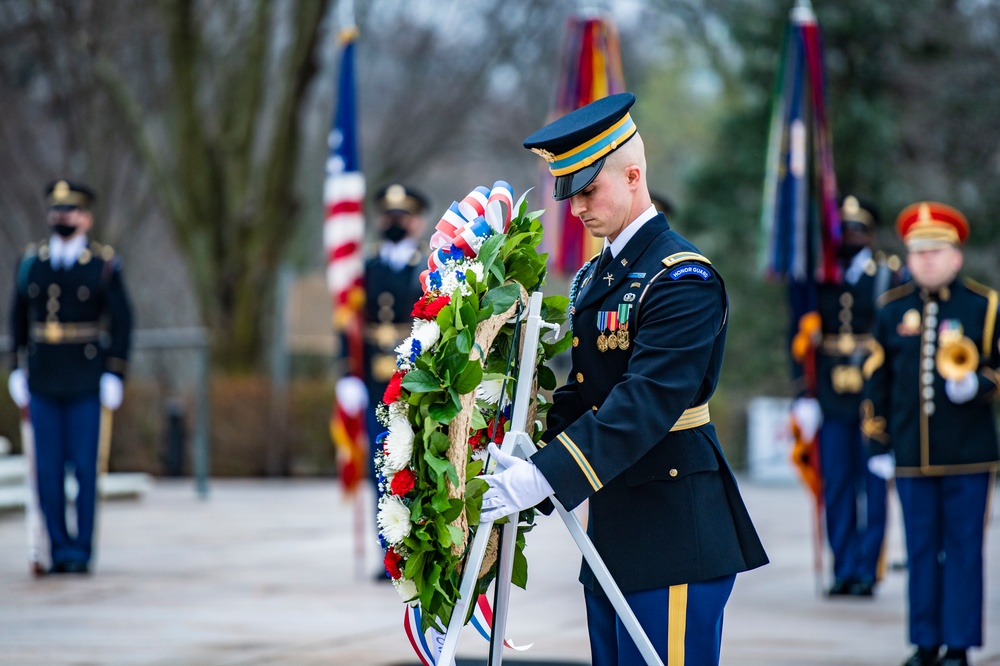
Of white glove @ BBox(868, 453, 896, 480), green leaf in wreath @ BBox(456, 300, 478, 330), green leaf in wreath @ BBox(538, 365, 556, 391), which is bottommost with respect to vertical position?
white glove @ BBox(868, 453, 896, 480)

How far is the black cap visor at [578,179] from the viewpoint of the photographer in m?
3.53

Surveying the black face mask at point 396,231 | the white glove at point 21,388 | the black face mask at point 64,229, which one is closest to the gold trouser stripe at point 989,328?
the black face mask at point 396,231

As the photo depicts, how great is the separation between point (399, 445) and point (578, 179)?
790 millimetres

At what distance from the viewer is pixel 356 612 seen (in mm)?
7387

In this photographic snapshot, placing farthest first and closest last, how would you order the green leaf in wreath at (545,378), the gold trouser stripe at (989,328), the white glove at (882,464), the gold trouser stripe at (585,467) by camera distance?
the white glove at (882,464) < the gold trouser stripe at (989,328) < the green leaf in wreath at (545,378) < the gold trouser stripe at (585,467)

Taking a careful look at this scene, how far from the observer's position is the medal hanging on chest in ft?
11.7

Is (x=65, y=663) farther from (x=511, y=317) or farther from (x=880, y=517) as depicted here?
(x=880, y=517)

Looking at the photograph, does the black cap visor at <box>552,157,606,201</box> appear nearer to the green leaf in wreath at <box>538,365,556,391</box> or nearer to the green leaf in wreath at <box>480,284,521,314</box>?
the green leaf in wreath at <box>480,284,521,314</box>

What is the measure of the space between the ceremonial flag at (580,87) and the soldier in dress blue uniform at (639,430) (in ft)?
15.7

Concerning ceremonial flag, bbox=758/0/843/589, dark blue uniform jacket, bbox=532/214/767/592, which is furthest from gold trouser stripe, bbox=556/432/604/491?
ceremonial flag, bbox=758/0/843/589

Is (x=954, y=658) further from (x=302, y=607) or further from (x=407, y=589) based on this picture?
(x=407, y=589)

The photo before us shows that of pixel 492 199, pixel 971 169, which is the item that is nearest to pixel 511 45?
pixel 971 169

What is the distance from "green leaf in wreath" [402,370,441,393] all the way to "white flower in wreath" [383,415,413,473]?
0.30 ft

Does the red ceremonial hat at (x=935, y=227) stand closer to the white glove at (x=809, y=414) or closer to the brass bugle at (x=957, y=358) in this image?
the brass bugle at (x=957, y=358)
